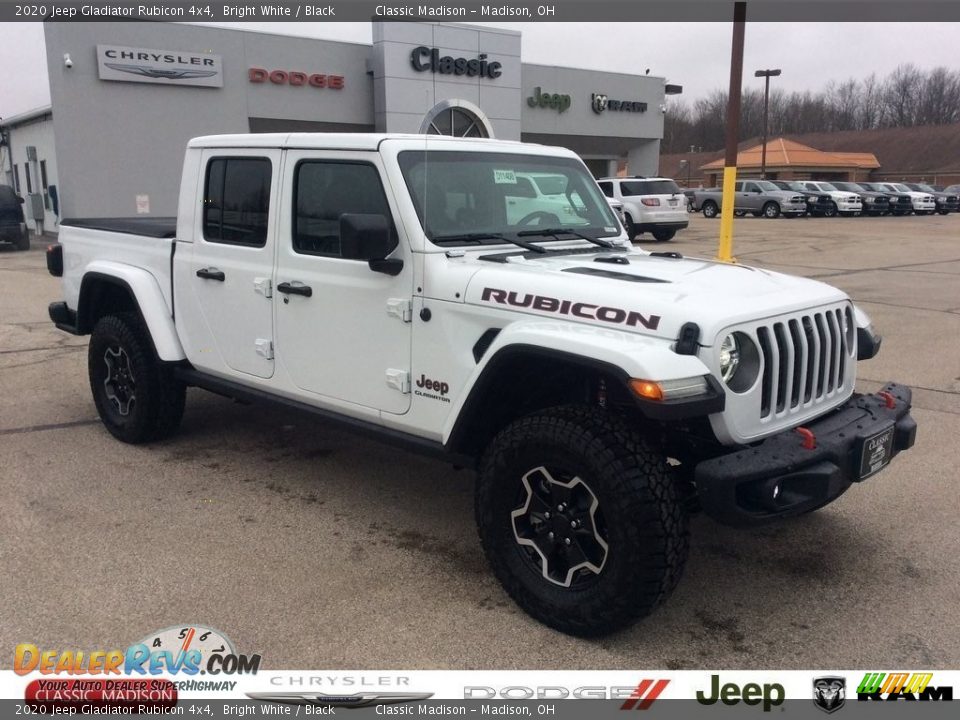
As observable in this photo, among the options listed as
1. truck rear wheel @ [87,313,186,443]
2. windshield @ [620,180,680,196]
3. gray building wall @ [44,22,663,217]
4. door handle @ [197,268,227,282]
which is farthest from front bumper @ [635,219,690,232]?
door handle @ [197,268,227,282]

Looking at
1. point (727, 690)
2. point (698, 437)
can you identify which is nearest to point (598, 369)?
point (698, 437)

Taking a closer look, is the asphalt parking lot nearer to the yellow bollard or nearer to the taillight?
the taillight

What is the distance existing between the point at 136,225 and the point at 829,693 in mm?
4932

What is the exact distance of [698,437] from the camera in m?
3.43

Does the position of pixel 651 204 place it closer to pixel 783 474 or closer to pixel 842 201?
pixel 842 201

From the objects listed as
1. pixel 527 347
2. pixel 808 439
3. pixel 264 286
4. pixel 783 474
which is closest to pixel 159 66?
pixel 264 286

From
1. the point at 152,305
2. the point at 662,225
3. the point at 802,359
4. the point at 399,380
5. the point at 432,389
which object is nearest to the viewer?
the point at 802,359

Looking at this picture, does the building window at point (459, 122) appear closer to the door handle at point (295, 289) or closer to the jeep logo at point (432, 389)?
the door handle at point (295, 289)

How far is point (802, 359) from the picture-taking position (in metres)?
3.46

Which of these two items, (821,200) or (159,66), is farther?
(821,200)

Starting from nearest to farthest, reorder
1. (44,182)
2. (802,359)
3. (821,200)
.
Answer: (802,359) < (44,182) < (821,200)

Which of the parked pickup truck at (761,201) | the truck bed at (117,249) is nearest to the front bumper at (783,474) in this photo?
the truck bed at (117,249)

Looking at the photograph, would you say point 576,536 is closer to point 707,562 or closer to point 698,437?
point 698,437

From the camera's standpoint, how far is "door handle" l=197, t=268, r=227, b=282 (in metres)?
4.78
